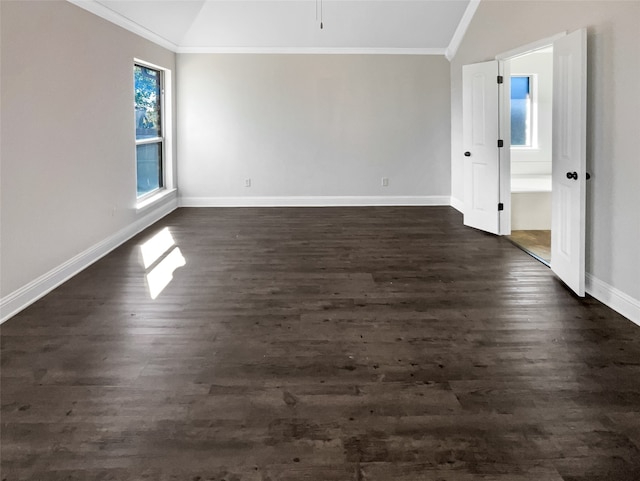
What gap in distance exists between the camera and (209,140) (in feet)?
27.2

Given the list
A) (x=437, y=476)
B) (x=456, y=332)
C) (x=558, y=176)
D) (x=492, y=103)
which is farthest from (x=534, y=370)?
(x=492, y=103)

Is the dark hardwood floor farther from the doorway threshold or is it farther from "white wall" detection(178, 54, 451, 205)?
"white wall" detection(178, 54, 451, 205)

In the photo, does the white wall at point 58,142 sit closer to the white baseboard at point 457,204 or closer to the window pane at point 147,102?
the window pane at point 147,102

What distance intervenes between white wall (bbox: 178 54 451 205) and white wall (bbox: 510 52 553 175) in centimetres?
164

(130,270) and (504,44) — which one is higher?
(504,44)

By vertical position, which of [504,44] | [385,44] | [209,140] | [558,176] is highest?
[385,44]

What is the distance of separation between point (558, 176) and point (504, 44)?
6.85 feet

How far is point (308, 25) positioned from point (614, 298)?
5539mm

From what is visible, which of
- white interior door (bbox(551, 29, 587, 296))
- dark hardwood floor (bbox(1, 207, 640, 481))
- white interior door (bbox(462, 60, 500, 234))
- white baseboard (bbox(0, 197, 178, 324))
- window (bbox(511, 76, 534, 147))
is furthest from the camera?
window (bbox(511, 76, 534, 147))

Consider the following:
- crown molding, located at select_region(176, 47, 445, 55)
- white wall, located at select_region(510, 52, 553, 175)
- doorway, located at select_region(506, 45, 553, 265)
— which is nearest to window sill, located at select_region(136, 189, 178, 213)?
crown molding, located at select_region(176, 47, 445, 55)

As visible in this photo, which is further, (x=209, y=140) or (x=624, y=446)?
(x=209, y=140)

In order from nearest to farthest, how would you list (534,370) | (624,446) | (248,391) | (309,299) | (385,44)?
(624,446)
(248,391)
(534,370)
(309,299)
(385,44)

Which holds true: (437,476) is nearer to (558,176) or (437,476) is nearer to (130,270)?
(558,176)

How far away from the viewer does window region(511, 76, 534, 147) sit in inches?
359
